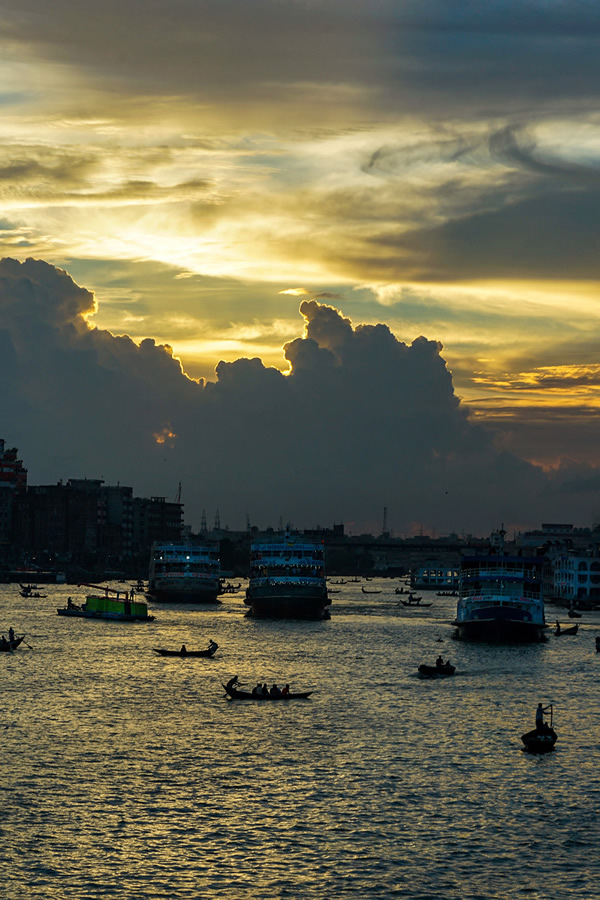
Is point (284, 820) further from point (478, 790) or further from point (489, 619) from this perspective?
point (489, 619)

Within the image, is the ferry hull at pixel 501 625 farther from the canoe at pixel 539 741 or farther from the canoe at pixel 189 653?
the canoe at pixel 539 741

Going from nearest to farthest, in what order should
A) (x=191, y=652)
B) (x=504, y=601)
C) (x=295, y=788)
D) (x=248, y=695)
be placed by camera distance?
(x=295, y=788) < (x=248, y=695) < (x=191, y=652) < (x=504, y=601)

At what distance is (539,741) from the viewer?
8712 cm

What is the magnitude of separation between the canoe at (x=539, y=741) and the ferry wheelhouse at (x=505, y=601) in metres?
78.6

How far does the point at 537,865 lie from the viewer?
→ 2346 inches

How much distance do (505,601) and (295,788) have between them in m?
98.8

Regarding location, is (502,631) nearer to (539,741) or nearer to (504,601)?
(504,601)

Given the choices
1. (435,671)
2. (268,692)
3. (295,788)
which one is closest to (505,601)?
(435,671)

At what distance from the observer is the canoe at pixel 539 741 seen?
87.1 m

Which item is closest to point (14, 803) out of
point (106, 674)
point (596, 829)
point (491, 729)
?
point (596, 829)

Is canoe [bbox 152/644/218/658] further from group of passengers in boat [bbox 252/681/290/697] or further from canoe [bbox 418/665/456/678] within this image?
group of passengers in boat [bbox 252/681/290/697]

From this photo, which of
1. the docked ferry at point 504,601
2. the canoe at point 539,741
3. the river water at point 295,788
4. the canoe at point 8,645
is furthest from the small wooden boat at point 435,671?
the canoe at point 8,645

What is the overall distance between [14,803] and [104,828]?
737 centimetres

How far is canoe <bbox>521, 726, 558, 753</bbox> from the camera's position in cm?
8712
